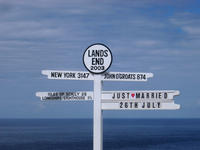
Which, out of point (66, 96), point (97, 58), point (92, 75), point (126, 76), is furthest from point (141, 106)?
point (66, 96)

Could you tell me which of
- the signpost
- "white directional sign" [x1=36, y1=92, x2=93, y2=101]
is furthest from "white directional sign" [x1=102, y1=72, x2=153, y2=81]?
"white directional sign" [x1=36, y1=92, x2=93, y2=101]

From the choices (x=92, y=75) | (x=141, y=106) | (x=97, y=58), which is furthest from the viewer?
(x=92, y=75)

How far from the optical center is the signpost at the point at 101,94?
929 centimetres

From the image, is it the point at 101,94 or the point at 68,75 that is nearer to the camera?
the point at 101,94

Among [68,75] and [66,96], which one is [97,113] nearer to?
[66,96]

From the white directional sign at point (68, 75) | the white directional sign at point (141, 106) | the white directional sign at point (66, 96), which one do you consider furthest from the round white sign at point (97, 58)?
the white directional sign at point (141, 106)

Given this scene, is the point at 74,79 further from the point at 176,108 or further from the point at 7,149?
the point at 7,149

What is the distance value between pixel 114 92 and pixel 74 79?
106 cm

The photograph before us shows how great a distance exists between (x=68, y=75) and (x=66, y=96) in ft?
1.68

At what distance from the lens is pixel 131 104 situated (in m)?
9.36

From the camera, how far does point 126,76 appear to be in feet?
32.2

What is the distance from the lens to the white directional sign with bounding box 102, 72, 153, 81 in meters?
9.79

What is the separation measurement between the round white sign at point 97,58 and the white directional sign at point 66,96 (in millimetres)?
611

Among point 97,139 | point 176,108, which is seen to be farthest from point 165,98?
point 97,139
